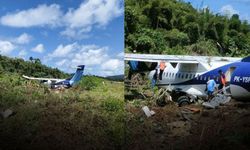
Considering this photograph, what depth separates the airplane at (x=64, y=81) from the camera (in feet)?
19.7

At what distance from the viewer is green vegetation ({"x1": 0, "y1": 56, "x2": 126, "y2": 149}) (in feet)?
19.3

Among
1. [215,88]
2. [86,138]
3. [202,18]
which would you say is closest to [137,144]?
[86,138]

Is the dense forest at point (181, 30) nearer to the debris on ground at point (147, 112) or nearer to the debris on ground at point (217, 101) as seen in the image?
the debris on ground at point (217, 101)

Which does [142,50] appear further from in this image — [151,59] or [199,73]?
[199,73]

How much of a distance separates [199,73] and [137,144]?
770mm

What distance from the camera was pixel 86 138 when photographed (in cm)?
590

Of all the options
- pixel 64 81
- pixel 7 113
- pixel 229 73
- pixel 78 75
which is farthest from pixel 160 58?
pixel 7 113

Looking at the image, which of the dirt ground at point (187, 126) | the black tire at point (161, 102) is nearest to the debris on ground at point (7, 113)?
the dirt ground at point (187, 126)

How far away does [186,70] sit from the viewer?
594 cm

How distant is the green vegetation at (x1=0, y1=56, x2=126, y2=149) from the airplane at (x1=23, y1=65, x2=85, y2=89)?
0.17 feet

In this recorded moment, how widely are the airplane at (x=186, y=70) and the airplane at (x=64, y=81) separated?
1.35 feet

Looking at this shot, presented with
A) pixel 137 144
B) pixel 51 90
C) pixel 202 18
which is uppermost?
pixel 202 18

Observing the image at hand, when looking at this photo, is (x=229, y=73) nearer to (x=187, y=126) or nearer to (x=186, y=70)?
(x=186, y=70)

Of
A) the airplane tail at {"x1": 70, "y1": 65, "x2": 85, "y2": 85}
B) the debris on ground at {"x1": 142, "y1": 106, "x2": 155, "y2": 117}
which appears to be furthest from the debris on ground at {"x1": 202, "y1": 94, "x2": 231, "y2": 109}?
the airplane tail at {"x1": 70, "y1": 65, "x2": 85, "y2": 85}
